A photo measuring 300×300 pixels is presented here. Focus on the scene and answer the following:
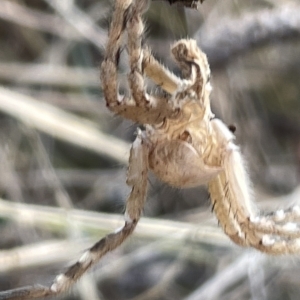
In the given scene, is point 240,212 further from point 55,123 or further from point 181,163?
point 55,123

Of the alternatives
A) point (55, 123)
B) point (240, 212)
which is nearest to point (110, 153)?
point (55, 123)

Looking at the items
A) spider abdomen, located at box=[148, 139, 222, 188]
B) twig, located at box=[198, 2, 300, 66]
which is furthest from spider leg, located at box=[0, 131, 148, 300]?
twig, located at box=[198, 2, 300, 66]

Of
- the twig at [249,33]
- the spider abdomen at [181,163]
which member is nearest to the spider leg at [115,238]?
the spider abdomen at [181,163]

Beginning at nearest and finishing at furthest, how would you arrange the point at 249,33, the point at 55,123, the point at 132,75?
the point at 132,75 < the point at 249,33 < the point at 55,123

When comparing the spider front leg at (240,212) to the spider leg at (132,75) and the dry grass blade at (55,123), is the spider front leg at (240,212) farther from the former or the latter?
the dry grass blade at (55,123)

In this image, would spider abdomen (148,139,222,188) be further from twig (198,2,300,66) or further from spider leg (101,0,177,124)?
twig (198,2,300,66)

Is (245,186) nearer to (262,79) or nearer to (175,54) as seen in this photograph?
(175,54)

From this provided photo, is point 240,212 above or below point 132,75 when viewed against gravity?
below
